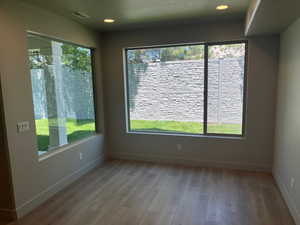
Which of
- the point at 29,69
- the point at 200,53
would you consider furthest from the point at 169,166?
the point at 29,69

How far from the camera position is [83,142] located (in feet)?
12.9

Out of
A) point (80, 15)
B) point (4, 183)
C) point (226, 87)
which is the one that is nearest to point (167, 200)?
point (4, 183)

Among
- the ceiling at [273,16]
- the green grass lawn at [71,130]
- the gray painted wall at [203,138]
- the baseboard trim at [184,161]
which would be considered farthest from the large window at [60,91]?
the ceiling at [273,16]

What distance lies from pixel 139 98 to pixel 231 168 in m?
2.26

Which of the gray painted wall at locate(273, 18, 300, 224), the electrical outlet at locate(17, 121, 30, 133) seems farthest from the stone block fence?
the electrical outlet at locate(17, 121, 30, 133)

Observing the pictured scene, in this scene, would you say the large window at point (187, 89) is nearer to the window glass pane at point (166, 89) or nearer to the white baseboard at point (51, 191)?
the window glass pane at point (166, 89)

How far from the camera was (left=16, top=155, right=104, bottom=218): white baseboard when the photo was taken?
2.71m

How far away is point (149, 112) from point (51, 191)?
90.3 inches

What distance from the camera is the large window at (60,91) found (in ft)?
10.0

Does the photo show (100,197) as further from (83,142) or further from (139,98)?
(139,98)

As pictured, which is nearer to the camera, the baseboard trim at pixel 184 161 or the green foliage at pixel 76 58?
the green foliage at pixel 76 58

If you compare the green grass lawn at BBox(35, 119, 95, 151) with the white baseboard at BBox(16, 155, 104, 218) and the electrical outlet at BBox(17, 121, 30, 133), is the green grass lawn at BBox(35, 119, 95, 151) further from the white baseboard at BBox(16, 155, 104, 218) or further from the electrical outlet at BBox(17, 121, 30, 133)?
the white baseboard at BBox(16, 155, 104, 218)

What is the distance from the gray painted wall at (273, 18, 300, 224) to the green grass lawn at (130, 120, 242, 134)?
2.55ft

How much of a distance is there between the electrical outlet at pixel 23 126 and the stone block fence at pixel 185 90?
2.22m
